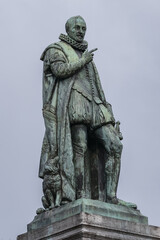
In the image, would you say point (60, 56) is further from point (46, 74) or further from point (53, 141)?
point (53, 141)

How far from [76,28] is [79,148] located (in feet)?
9.62

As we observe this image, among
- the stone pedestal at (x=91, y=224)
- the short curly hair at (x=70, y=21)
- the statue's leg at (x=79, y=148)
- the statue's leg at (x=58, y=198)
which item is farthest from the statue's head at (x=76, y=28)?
the stone pedestal at (x=91, y=224)

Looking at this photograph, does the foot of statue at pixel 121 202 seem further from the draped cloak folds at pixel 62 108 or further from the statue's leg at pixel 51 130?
the statue's leg at pixel 51 130

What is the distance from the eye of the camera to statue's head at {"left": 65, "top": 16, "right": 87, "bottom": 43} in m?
16.1

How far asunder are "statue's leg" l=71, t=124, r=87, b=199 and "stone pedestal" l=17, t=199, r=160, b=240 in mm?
938

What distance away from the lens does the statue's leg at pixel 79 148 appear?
15.1 metres

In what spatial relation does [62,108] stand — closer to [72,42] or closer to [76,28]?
[72,42]

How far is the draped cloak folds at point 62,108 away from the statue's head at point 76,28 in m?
0.29

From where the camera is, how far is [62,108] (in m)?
15.3

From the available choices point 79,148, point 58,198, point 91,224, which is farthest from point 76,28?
point 91,224

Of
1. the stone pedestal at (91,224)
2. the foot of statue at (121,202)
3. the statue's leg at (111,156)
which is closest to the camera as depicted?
the stone pedestal at (91,224)

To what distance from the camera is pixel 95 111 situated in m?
15.5

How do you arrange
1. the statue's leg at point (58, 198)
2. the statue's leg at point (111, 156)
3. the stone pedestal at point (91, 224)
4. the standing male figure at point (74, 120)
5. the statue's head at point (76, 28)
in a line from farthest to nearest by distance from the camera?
1. the statue's head at point (76, 28)
2. the statue's leg at point (111, 156)
3. the standing male figure at point (74, 120)
4. the statue's leg at point (58, 198)
5. the stone pedestal at point (91, 224)

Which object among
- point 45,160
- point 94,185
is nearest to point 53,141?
point 45,160
